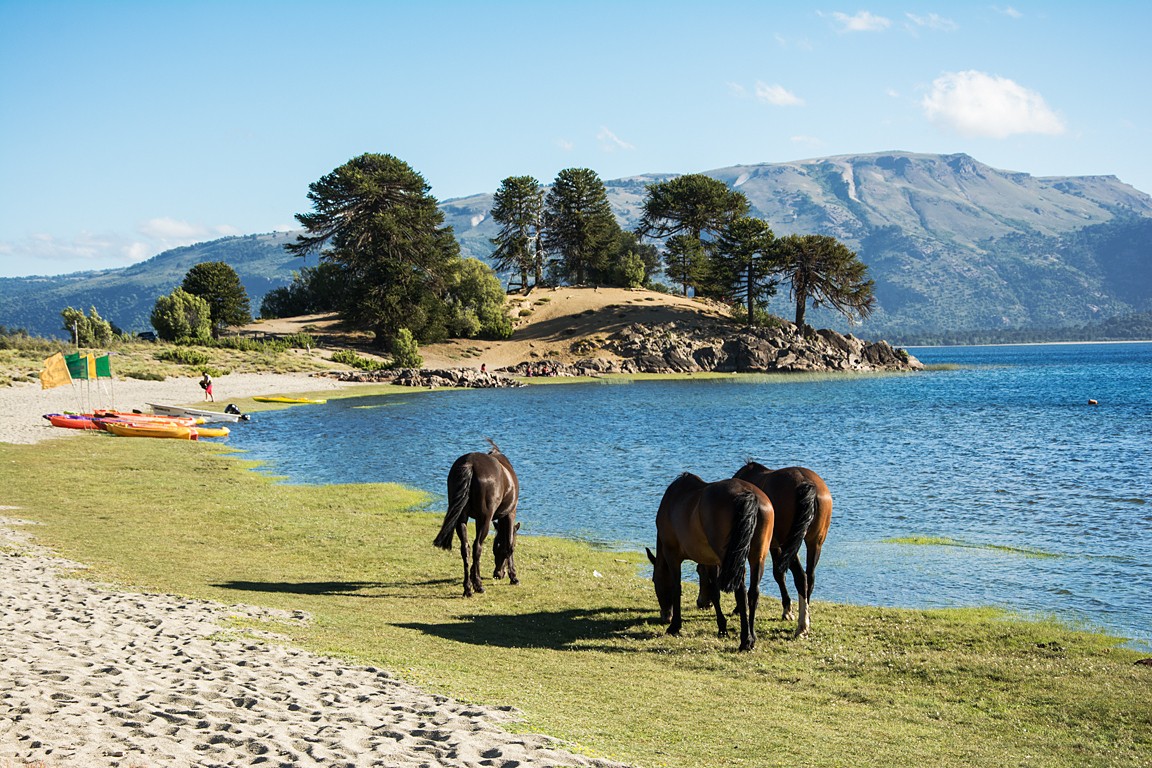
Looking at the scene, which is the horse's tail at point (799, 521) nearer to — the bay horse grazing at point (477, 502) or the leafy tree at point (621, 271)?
the bay horse grazing at point (477, 502)

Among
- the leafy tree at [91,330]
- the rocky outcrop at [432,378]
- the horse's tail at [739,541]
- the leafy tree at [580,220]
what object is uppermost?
the leafy tree at [580,220]

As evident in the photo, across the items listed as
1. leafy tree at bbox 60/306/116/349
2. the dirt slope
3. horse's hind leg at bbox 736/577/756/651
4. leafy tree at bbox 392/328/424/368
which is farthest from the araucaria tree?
horse's hind leg at bbox 736/577/756/651

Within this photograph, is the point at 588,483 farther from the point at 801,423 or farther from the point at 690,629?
the point at 801,423

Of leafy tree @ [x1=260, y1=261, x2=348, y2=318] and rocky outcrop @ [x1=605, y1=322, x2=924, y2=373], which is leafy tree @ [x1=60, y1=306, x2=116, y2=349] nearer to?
leafy tree @ [x1=260, y1=261, x2=348, y2=318]

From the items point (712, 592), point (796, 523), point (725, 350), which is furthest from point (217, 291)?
point (796, 523)

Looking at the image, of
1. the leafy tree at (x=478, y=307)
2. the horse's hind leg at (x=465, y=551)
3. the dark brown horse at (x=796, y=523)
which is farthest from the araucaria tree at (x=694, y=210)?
the dark brown horse at (x=796, y=523)

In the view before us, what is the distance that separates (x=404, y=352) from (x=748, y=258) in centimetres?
4182

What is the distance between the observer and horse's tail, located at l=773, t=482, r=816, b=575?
13523 mm

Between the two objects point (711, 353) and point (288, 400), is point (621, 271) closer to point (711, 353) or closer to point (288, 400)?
point (711, 353)

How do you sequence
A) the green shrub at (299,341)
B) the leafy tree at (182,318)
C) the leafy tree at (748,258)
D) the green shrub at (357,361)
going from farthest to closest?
the leafy tree at (748,258), the green shrub at (299,341), the leafy tree at (182,318), the green shrub at (357,361)

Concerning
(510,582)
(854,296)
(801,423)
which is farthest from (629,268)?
(510,582)

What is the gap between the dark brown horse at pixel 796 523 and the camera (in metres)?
13.6

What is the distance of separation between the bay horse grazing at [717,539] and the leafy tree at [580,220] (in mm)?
103875

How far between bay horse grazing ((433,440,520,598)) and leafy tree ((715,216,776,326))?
299 feet
